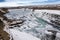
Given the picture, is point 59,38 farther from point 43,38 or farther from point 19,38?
point 19,38

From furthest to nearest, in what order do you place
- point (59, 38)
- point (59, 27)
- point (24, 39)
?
point (59, 27) → point (24, 39) → point (59, 38)

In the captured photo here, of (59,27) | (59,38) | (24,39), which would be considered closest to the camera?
(59,38)

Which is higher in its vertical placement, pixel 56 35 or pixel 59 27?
pixel 56 35

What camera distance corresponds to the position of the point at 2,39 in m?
21.6

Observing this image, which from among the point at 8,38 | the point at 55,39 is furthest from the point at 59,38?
the point at 8,38

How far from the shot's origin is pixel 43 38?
74.9 feet

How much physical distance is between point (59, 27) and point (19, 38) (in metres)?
10.1

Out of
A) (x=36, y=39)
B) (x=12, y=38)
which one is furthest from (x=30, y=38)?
(x=12, y=38)

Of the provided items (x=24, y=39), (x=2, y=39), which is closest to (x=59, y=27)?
(x=24, y=39)

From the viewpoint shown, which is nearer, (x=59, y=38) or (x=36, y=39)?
(x=59, y=38)

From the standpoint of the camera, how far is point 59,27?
29.6 metres

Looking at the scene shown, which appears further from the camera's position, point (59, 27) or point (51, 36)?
point (59, 27)

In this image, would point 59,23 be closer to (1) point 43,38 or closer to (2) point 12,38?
(1) point 43,38

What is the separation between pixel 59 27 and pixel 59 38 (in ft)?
29.0
